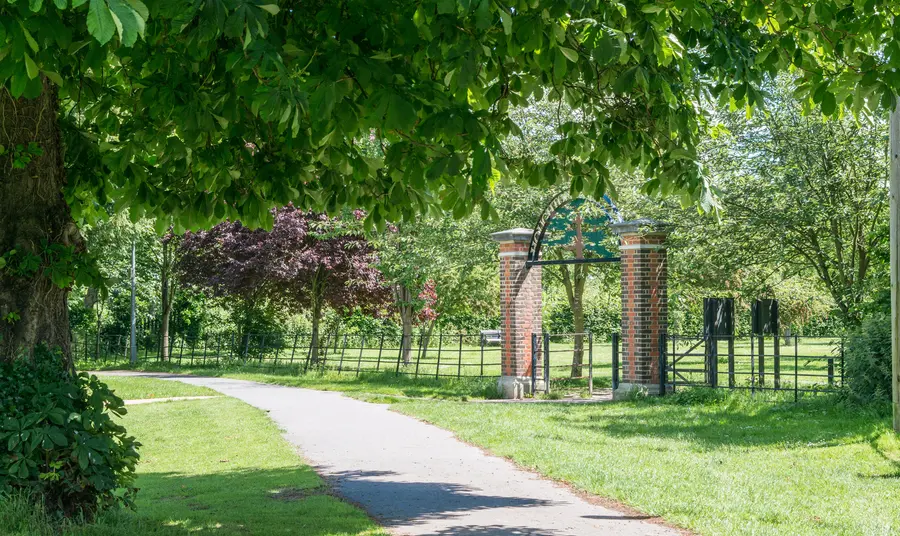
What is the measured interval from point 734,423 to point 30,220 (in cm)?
1038

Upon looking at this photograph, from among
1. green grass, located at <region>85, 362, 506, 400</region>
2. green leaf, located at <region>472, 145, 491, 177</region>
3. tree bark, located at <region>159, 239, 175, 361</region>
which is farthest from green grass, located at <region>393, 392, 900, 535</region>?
tree bark, located at <region>159, 239, 175, 361</region>

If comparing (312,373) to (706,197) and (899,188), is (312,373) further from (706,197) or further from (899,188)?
(706,197)

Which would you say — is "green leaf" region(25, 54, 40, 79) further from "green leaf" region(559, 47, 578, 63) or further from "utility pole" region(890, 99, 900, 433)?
"utility pole" region(890, 99, 900, 433)

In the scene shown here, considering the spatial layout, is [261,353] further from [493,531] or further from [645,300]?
[493,531]

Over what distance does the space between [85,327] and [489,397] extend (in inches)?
999

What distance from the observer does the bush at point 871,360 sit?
14047mm

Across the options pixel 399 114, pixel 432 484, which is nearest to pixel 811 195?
pixel 432 484

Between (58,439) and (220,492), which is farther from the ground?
(58,439)

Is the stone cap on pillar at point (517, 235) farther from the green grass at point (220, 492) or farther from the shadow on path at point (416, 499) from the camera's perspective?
the shadow on path at point (416, 499)

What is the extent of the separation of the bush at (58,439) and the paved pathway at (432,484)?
225 cm

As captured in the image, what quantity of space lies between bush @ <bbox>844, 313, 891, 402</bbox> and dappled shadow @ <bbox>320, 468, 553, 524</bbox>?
772 centimetres

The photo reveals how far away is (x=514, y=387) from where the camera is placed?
19156 mm

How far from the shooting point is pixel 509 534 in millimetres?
7250

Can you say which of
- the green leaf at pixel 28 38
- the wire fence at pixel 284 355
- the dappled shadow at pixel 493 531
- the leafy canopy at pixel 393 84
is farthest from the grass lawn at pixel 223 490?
the wire fence at pixel 284 355
